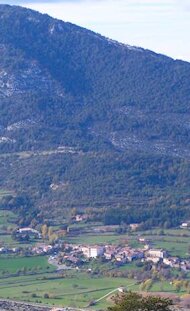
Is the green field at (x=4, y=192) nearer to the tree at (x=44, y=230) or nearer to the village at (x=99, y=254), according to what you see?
the tree at (x=44, y=230)

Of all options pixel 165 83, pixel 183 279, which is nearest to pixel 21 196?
pixel 183 279

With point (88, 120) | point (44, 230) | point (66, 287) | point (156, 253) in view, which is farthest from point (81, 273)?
point (88, 120)

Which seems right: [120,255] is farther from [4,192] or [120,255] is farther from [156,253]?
[4,192]

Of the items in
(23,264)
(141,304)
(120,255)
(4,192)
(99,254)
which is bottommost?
(23,264)

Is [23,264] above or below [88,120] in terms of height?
below

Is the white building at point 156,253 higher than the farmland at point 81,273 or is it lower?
higher

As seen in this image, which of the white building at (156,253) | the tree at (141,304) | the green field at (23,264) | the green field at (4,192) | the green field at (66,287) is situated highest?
the tree at (141,304)

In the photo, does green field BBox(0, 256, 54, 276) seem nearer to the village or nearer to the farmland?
the farmland

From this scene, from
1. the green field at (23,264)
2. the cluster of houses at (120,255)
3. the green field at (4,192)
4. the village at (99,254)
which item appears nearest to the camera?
the green field at (23,264)

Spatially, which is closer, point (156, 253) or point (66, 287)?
point (66, 287)

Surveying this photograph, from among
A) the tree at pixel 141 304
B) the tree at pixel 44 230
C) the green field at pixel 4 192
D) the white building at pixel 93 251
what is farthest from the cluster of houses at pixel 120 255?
the tree at pixel 141 304
